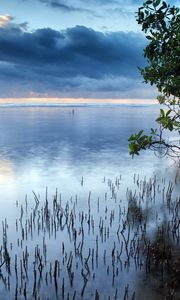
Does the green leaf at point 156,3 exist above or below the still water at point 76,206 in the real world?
above

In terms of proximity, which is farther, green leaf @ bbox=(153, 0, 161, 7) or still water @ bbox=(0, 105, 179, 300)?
still water @ bbox=(0, 105, 179, 300)

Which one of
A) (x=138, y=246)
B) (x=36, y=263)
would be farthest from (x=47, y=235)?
(x=138, y=246)

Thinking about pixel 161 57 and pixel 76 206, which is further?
pixel 76 206

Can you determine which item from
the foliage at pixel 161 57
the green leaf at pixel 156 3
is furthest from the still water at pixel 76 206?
the green leaf at pixel 156 3

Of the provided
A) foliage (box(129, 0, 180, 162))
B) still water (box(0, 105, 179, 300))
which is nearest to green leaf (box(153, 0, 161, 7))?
foliage (box(129, 0, 180, 162))

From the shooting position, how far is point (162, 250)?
9289 mm

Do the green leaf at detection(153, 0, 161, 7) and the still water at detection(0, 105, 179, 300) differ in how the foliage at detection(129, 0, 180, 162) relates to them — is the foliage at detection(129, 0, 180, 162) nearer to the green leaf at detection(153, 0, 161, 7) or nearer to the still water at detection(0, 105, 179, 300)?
the green leaf at detection(153, 0, 161, 7)

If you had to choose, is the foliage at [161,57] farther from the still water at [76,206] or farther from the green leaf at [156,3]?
the still water at [76,206]

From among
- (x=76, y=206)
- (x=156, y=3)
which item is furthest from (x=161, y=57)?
(x=76, y=206)

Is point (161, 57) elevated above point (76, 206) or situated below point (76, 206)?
above

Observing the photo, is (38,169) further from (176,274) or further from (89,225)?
(176,274)

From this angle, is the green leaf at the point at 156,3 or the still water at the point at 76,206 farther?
the still water at the point at 76,206

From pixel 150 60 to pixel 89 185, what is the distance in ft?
34.0

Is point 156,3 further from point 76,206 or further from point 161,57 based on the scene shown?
point 76,206
